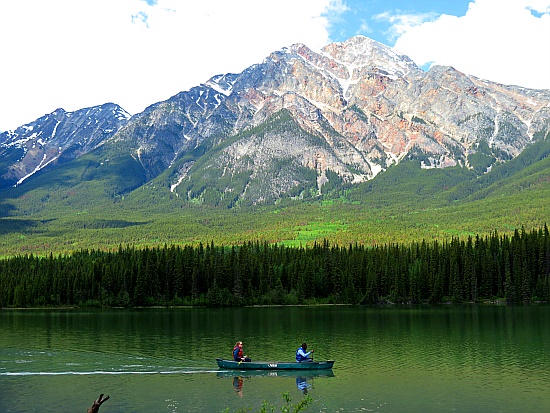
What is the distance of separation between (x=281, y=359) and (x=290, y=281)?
382 feet

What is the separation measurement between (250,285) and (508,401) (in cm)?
13899

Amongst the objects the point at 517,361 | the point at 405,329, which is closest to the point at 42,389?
the point at 517,361

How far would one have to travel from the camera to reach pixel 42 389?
59.5m

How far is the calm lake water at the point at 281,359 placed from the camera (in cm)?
5341

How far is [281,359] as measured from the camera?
75750 millimetres

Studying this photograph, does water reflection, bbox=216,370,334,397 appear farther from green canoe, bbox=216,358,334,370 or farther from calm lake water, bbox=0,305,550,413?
green canoe, bbox=216,358,334,370

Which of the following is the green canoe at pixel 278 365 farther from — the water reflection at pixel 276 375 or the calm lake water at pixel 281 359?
the calm lake water at pixel 281 359

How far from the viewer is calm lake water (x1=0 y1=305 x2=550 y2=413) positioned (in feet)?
175

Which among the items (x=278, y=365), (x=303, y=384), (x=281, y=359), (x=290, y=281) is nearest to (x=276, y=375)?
(x=278, y=365)

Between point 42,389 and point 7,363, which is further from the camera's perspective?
point 7,363

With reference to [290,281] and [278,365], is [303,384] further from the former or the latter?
[290,281]

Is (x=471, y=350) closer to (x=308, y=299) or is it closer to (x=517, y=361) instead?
(x=517, y=361)

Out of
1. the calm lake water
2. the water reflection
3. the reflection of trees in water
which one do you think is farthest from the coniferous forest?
the reflection of trees in water

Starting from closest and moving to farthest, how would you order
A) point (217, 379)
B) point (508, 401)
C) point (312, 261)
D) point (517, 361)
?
1. point (508, 401)
2. point (217, 379)
3. point (517, 361)
4. point (312, 261)
